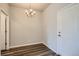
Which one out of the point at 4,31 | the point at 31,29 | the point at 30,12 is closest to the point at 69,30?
the point at 31,29

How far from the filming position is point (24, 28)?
2195 mm

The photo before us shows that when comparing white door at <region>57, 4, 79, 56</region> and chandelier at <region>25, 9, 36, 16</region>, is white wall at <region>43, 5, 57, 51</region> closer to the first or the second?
white door at <region>57, 4, 79, 56</region>

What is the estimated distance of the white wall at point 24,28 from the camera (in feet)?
7.00

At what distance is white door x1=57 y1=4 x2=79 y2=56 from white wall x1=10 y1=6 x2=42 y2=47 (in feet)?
1.94

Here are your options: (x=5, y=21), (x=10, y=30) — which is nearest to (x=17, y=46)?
(x=10, y=30)

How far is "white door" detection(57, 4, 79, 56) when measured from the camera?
1.94 meters

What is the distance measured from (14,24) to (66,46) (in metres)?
1.36

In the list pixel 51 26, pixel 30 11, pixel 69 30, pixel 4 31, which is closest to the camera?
pixel 4 31

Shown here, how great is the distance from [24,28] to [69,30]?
3.42 ft

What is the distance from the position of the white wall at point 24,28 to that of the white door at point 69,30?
59 cm

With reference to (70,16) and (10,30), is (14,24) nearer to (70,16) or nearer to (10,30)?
(10,30)

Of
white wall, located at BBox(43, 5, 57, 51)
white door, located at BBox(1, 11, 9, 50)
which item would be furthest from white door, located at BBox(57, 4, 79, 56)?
white door, located at BBox(1, 11, 9, 50)

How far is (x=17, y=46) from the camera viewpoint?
2160 millimetres

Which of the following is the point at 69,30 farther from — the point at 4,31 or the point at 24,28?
the point at 4,31
